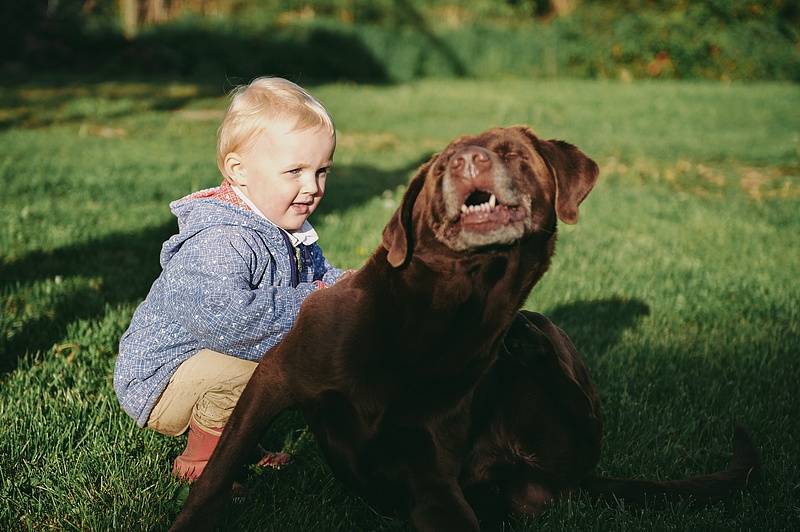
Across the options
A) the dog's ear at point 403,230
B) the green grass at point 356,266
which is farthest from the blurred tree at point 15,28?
the dog's ear at point 403,230

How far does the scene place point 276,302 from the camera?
242 centimetres

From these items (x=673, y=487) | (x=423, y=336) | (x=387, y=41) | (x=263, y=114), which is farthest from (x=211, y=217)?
(x=387, y=41)

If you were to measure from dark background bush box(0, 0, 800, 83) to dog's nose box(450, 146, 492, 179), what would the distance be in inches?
705

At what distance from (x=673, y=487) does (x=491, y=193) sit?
4.04 feet

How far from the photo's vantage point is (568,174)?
7.67 feet

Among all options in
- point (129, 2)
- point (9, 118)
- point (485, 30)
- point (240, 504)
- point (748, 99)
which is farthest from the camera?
point (485, 30)

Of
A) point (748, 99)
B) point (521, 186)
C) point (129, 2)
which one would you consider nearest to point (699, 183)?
point (521, 186)

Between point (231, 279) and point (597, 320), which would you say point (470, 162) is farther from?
point (597, 320)

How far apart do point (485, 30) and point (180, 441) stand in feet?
76.7

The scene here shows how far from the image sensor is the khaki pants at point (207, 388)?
2.55 metres

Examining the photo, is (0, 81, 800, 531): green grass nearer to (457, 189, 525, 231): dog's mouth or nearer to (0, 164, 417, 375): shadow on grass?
(0, 164, 417, 375): shadow on grass

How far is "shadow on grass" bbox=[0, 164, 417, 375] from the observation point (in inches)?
138

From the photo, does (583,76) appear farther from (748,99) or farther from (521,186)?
(521,186)

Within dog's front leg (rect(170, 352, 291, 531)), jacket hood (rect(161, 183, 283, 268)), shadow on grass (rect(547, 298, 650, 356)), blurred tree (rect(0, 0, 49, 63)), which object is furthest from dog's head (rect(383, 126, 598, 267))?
blurred tree (rect(0, 0, 49, 63))
